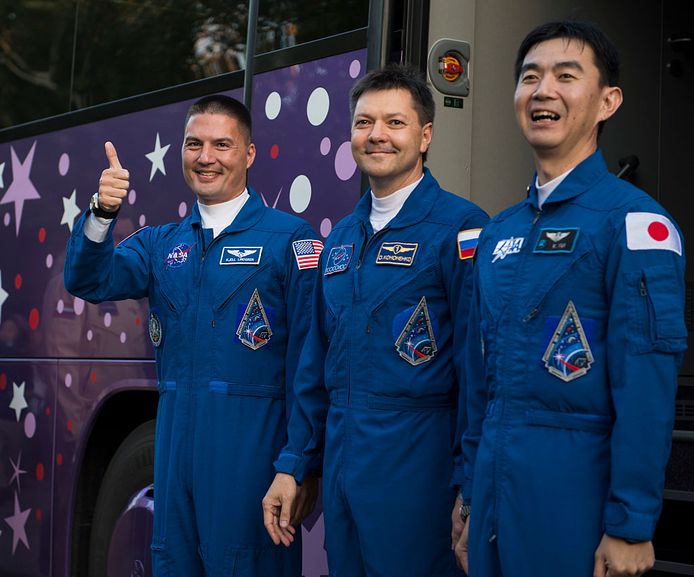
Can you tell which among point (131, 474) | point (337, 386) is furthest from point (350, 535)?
point (131, 474)

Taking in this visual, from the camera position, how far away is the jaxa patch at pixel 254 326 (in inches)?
143

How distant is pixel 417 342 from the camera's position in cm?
311

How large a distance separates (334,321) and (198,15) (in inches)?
78.7

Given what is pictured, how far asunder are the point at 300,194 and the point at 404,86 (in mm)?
910

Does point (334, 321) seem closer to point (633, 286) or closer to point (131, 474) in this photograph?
point (633, 286)

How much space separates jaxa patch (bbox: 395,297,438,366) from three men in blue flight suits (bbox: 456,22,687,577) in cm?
31

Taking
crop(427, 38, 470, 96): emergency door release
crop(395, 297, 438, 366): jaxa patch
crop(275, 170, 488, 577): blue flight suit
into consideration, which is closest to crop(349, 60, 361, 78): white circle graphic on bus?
crop(427, 38, 470, 96): emergency door release

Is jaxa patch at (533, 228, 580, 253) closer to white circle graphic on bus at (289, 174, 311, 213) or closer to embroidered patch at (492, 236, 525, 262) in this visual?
embroidered patch at (492, 236, 525, 262)

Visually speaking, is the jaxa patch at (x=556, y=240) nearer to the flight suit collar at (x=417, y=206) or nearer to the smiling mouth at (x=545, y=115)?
the smiling mouth at (x=545, y=115)

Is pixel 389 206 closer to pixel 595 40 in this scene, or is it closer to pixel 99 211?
pixel 595 40

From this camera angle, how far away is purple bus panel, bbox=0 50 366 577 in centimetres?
420

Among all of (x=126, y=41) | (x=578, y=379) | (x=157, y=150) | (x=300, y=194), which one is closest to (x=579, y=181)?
(x=578, y=379)

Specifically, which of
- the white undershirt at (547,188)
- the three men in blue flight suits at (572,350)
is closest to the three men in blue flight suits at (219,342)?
the three men in blue flight suits at (572,350)

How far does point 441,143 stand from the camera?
3.84 meters
